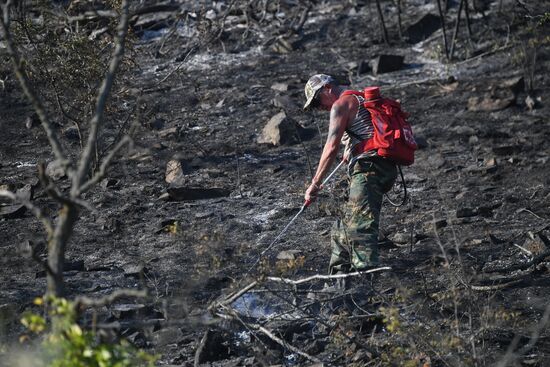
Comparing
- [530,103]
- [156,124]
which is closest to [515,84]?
[530,103]

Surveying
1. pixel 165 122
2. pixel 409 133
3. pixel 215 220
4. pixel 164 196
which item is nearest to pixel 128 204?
pixel 164 196


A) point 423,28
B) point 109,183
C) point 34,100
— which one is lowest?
point 423,28

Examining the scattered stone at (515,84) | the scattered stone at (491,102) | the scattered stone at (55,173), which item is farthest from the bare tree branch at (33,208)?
the scattered stone at (515,84)

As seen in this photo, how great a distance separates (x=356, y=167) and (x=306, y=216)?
2.07 meters

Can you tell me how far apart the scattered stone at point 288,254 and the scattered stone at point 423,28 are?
5951mm

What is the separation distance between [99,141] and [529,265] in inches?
197

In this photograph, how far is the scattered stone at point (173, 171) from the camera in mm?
9328

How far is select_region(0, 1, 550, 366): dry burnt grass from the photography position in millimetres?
5930

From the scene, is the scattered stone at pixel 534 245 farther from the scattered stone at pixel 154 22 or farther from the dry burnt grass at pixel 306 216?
the scattered stone at pixel 154 22

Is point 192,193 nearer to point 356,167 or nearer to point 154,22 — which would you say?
point 356,167

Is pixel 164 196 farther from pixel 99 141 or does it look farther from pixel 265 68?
pixel 265 68

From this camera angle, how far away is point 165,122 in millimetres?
10891

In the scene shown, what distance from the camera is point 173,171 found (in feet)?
30.9

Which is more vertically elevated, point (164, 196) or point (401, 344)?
point (401, 344)
